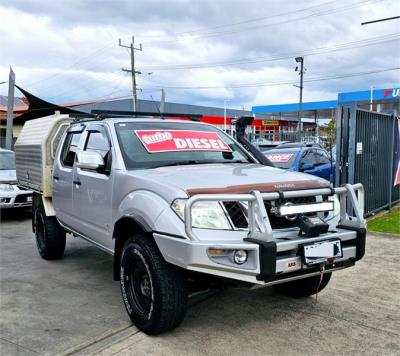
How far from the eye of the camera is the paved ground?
3611 millimetres

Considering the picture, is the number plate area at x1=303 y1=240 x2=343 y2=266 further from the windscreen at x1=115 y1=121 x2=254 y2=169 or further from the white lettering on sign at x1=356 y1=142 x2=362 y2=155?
the white lettering on sign at x1=356 y1=142 x2=362 y2=155

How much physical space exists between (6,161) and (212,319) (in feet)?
27.9

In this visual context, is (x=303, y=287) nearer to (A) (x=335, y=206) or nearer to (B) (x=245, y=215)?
(A) (x=335, y=206)

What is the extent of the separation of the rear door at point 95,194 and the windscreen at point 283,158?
5.95m

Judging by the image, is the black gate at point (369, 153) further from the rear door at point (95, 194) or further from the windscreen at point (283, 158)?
the rear door at point (95, 194)

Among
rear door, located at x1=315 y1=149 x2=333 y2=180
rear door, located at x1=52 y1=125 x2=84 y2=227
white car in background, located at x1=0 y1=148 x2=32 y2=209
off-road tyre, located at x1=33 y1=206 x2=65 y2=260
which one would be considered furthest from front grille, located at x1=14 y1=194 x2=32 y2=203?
rear door, located at x1=315 y1=149 x2=333 y2=180

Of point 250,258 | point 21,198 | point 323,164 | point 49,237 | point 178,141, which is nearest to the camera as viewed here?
point 250,258

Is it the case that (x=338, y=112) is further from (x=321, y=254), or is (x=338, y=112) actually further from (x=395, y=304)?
(x=321, y=254)

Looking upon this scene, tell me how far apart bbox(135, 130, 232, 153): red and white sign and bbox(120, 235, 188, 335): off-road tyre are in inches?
43.1

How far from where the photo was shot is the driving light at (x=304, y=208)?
3413mm

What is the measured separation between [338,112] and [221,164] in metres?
4.64

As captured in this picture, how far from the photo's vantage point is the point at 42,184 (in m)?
6.30

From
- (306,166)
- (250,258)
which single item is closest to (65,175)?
(250,258)

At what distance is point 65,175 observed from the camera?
18.2ft
